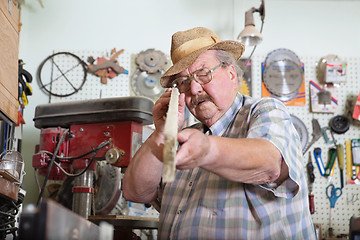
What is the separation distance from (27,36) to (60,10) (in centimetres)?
33

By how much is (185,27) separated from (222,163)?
2.70m

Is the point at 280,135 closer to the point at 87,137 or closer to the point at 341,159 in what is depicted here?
the point at 87,137

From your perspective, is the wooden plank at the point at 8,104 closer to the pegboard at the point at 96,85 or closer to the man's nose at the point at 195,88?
the man's nose at the point at 195,88

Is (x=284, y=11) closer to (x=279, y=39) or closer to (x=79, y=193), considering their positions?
(x=279, y=39)

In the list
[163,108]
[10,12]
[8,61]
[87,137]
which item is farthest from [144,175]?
[10,12]

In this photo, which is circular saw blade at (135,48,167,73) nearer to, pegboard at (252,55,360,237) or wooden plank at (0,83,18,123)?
pegboard at (252,55,360,237)

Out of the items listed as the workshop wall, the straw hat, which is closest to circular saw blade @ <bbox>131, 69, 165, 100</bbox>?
the workshop wall

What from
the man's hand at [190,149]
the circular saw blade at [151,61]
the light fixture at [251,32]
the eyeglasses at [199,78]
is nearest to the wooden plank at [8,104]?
the eyeglasses at [199,78]

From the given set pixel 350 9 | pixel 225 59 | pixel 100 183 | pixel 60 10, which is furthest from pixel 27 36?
pixel 350 9

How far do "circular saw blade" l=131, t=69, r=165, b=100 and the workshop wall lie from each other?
213mm

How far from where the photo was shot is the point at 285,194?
138 cm

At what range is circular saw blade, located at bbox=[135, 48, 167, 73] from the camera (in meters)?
3.53

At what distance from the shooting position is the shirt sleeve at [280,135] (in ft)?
4.27

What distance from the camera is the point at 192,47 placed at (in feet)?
5.56
